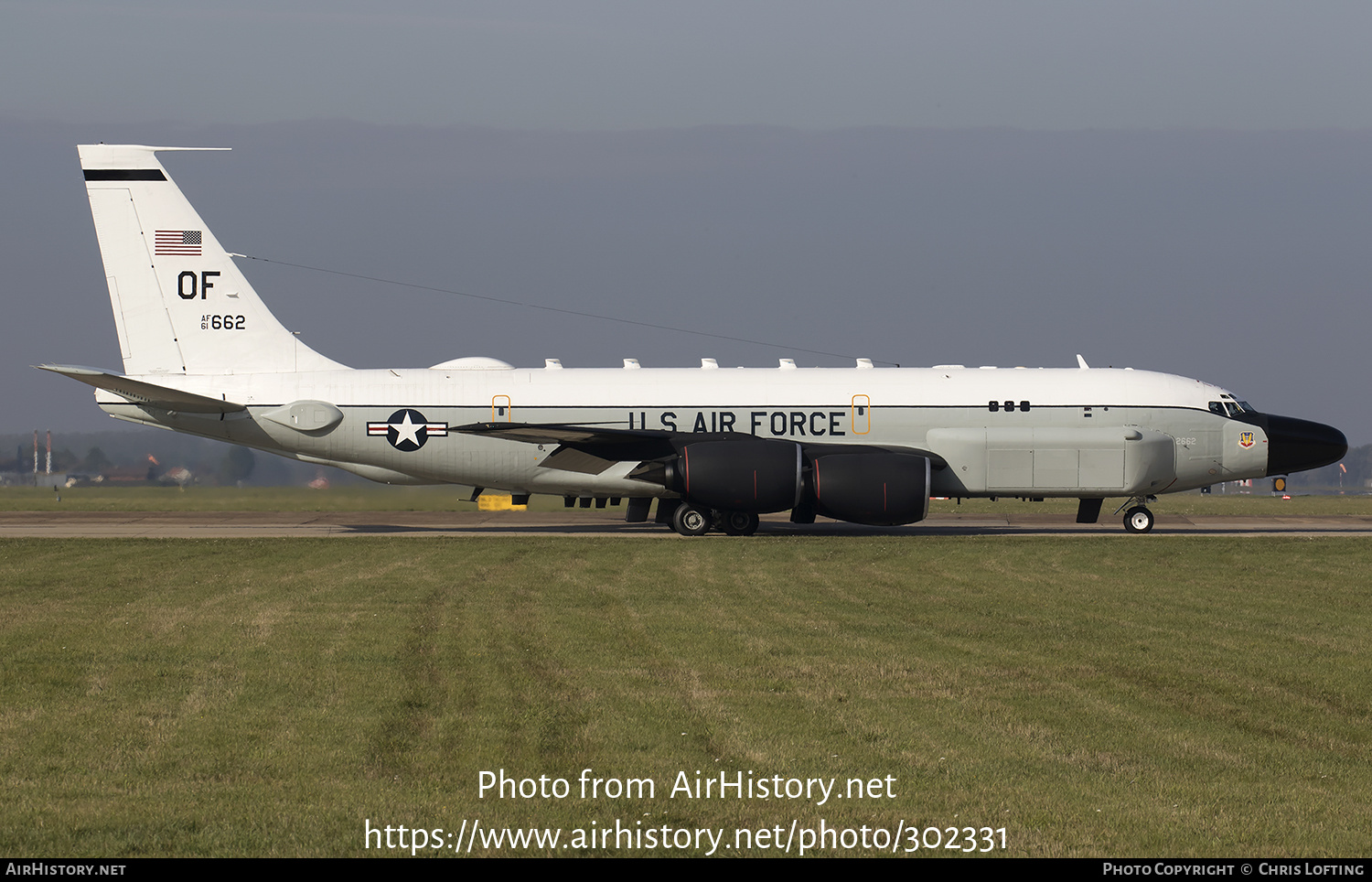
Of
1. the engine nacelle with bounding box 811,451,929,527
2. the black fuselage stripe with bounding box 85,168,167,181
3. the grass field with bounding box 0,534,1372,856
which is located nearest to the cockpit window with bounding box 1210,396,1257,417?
the engine nacelle with bounding box 811,451,929,527

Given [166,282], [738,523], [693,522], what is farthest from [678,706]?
[166,282]

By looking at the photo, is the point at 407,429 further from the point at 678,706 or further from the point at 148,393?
the point at 678,706

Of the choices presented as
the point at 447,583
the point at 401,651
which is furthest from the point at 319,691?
the point at 447,583

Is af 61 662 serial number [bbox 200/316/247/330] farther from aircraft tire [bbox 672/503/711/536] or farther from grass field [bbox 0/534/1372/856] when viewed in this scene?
grass field [bbox 0/534/1372/856]

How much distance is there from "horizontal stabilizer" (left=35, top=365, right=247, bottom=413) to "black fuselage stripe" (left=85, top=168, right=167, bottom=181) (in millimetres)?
5288

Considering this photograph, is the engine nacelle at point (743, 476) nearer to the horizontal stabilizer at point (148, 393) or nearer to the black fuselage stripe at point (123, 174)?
the horizontal stabilizer at point (148, 393)

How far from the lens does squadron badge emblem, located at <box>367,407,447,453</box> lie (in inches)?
1267

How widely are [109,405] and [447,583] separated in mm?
16469

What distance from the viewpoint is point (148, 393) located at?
30.4 m

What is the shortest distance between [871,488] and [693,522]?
15.5 ft

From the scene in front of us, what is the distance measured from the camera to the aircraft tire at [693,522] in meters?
31.4

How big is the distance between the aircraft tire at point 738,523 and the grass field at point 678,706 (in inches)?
436

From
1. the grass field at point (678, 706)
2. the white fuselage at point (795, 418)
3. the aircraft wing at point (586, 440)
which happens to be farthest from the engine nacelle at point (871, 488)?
the grass field at point (678, 706)
